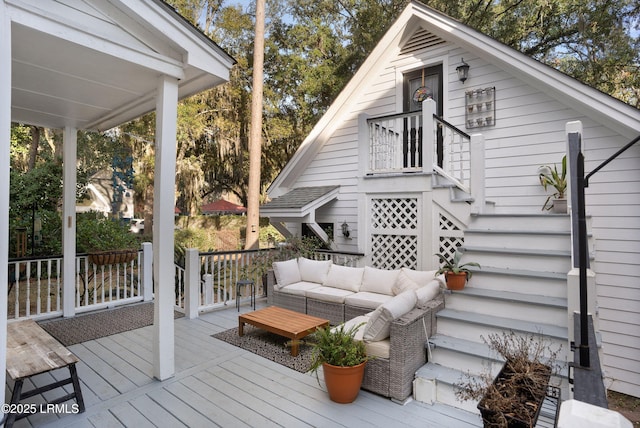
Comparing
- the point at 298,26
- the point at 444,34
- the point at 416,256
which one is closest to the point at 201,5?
the point at 298,26

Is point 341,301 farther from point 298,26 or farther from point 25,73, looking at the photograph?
point 298,26

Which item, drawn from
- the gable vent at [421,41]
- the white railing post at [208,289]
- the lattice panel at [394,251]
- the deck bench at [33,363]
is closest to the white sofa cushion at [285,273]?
the white railing post at [208,289]

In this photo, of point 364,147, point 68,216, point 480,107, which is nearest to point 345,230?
Result: point 364,147

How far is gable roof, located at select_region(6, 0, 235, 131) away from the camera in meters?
2.62

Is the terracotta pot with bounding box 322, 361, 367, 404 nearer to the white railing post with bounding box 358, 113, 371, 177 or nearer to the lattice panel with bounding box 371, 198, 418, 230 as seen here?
the lattice panel with bounding box 371, 198, 418, 230

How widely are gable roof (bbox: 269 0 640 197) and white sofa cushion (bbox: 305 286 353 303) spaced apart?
11.7 ft

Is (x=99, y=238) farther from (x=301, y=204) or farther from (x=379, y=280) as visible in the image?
(x=379, y=280)

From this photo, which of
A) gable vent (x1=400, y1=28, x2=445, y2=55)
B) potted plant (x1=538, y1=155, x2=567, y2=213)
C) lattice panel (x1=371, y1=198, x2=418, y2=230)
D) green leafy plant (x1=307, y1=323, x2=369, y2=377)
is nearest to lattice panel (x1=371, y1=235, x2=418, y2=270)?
lattice panel (x1=371, y1=198, x2=418, y2=230)

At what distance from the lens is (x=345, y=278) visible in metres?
5.29

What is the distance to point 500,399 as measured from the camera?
6.03 ft

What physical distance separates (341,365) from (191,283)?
3.32m

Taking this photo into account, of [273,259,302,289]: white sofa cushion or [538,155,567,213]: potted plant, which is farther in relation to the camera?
[273,259,302,289]: white sofa cushion

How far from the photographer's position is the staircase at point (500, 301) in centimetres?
311

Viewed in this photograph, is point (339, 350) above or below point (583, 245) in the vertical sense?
below
